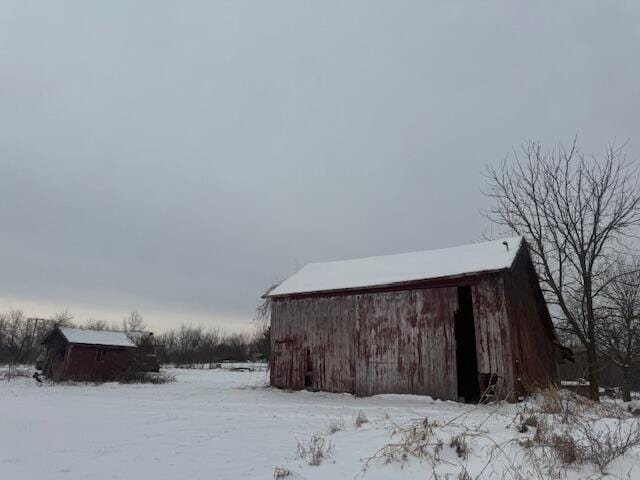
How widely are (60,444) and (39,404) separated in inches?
309

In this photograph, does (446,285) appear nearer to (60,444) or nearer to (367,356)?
(367,356)

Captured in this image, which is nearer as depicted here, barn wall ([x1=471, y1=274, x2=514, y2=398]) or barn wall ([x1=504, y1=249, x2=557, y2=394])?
barn wall ([x1=471, y1=274, x2=514, y2=398])

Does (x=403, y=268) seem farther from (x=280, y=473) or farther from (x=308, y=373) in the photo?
(x=280, y=473)

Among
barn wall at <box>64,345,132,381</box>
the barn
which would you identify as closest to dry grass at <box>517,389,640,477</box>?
the barn

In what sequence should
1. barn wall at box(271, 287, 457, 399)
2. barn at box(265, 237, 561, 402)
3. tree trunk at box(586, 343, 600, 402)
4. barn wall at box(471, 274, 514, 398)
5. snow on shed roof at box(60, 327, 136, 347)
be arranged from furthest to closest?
snow on shed roof at box(60, 327, 136, 347)
tree trunk at box(586, 343, 600, 402)
barn wall at box(271, 287, 457, 399)
barn at box(265, 237, 561, 402)
barn wall at box(471, 274, 514, 398)

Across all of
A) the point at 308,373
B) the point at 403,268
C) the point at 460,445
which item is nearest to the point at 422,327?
the point at 403,268

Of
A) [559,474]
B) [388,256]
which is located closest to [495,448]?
[559,474]

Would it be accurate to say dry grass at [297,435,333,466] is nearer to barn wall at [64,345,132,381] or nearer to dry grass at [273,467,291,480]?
dry grass at [273,467,291,480]

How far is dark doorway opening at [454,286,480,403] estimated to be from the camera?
1631 cm

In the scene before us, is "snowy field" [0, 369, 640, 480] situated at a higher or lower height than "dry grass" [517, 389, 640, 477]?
lower

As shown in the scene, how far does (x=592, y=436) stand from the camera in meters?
5.22

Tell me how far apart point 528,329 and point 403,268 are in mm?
4892

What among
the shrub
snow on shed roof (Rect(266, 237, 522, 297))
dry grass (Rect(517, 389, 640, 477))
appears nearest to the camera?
dry grass (Rect(517, 389, 640, 477))

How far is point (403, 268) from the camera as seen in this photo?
60.4 feet
